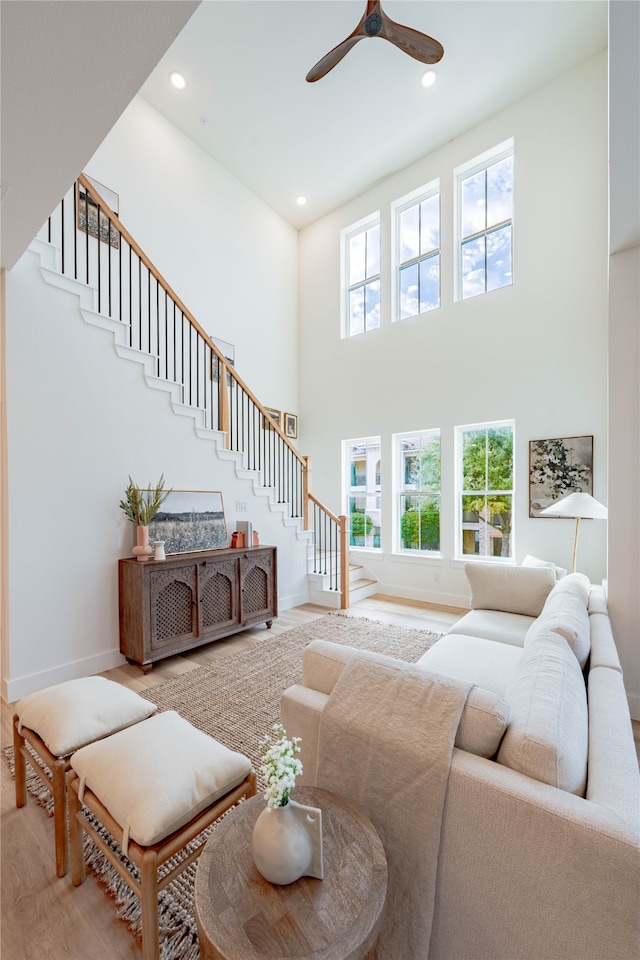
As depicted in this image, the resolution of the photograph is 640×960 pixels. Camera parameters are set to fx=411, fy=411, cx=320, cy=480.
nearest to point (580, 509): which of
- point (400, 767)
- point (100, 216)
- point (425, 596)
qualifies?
point (425, 596)

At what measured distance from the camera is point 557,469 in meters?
4.55

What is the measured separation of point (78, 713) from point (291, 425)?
19.1 feet

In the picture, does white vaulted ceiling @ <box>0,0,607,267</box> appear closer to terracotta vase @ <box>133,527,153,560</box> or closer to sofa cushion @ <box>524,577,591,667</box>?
terracotta vase @ <box>133,527,153,560</box>

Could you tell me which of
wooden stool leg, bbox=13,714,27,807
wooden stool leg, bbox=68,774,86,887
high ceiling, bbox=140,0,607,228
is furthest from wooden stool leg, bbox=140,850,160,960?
high ceiling, bbox=140,0,607,228

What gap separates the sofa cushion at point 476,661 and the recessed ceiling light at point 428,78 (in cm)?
586

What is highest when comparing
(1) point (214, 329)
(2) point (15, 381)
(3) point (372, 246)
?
(3) point (372, 246)

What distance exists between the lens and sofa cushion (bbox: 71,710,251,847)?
119 cm

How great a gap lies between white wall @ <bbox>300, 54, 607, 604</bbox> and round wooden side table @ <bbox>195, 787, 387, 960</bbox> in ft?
14.1

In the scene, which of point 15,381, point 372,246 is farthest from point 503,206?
point 15,381

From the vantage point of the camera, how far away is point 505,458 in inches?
200

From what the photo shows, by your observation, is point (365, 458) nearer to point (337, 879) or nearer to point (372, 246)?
point (372, 246)

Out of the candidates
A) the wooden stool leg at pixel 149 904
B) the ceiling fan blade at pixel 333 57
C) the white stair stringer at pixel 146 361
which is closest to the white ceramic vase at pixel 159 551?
the white stair stringer at pixel 146 361

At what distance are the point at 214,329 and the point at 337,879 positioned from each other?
6061 millimetres

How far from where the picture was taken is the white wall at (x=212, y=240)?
4965 mm
